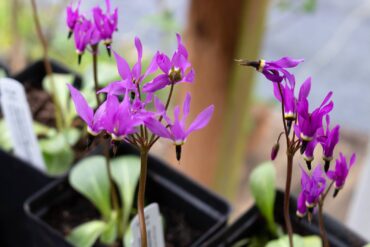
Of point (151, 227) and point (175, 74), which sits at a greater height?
point (175, 74)

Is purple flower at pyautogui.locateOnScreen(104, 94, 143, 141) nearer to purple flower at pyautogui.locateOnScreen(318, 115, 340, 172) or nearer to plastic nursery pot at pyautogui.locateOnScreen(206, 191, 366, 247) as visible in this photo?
purple flower at pyautogui.locateOnScreen(318, 115, 340, 172)

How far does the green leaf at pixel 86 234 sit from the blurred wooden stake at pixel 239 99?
35 centimetres

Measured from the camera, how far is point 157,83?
1.33 ft

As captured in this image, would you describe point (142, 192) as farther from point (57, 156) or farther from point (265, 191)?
point (57, 156)

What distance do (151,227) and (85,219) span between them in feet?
0.79

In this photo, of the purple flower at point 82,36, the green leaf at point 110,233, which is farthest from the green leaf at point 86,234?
the purple flower at point 82,36

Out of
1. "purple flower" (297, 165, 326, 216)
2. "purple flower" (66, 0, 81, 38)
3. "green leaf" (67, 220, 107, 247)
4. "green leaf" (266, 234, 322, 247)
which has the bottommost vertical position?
"green leaf" (67, 220, 107, 247)

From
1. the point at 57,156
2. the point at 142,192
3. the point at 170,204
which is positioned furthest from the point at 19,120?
the point at 142,192

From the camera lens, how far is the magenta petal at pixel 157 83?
41 cm

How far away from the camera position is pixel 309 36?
190cm

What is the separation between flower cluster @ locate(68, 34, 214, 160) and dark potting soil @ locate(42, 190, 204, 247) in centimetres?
33

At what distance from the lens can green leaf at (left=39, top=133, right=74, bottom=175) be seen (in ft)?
2.57

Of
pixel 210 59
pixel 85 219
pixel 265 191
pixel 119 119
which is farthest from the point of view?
pixel 210 59

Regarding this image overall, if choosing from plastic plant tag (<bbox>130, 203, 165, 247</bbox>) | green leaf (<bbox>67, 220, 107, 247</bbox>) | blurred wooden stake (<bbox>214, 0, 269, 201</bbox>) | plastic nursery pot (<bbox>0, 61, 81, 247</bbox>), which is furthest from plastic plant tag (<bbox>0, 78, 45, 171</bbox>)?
blurred wooden stake (<bbox>214, 0, 269, 201</bbox>)
